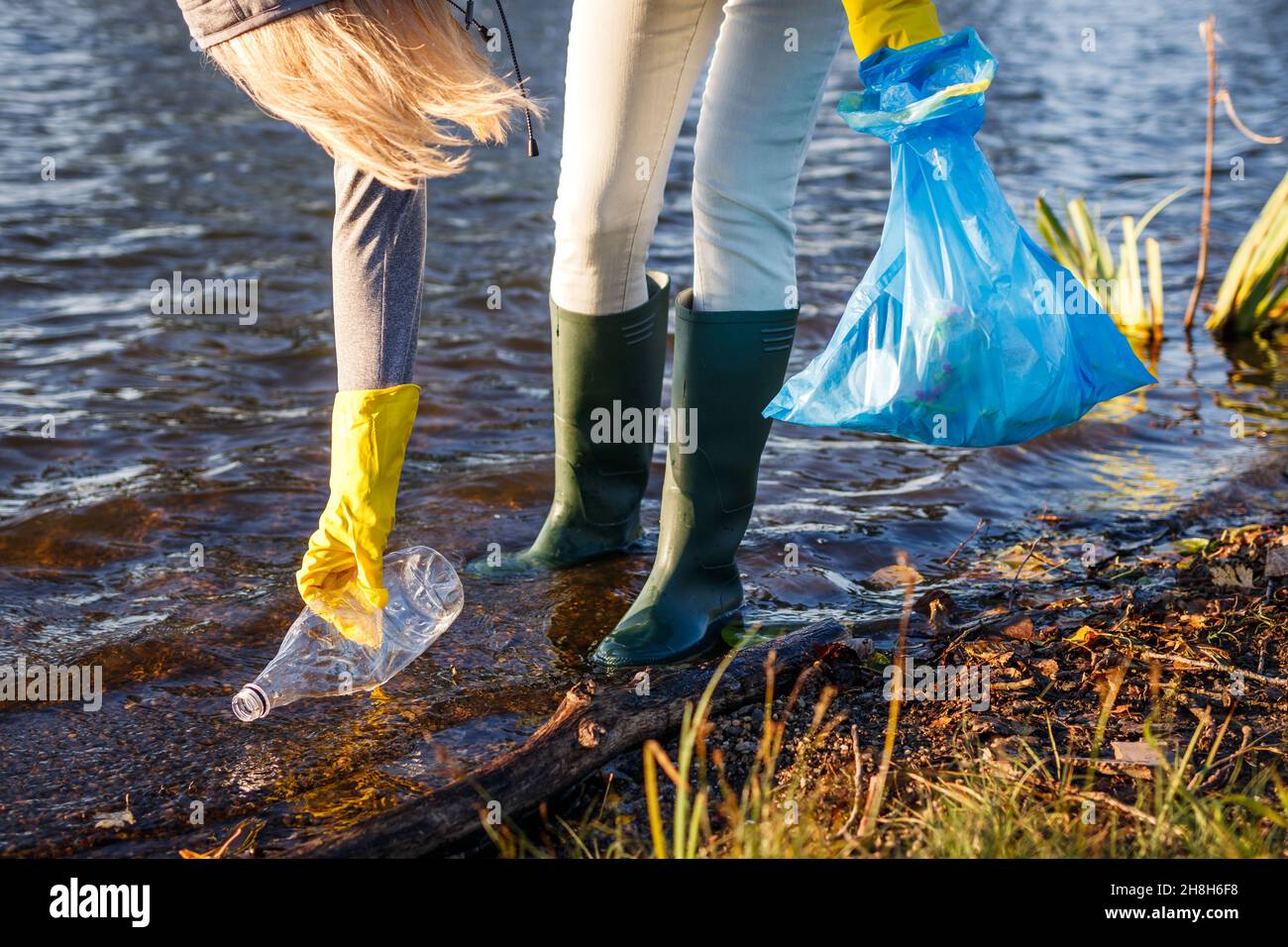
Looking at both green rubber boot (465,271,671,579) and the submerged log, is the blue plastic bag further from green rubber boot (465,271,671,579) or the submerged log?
green rubber boot (465,271,671,579)

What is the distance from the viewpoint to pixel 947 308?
2139 mm

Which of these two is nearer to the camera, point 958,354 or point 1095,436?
point 958,354

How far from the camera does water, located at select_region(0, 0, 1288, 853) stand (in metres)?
2.43

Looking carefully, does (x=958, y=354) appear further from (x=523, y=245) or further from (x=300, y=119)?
(x=523, y=245)

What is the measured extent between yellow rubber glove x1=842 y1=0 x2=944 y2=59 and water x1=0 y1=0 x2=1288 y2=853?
1329 millimetres

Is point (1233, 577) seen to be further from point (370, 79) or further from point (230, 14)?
point (230, 14)

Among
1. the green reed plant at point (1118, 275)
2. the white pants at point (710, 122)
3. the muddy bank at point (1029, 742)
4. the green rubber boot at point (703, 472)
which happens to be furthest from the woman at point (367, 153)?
the green reed plant at point (1118, 275)

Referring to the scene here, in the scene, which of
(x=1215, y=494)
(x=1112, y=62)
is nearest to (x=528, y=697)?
(x=1215, y=494)

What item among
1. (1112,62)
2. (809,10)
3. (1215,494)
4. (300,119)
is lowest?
(1215,494)

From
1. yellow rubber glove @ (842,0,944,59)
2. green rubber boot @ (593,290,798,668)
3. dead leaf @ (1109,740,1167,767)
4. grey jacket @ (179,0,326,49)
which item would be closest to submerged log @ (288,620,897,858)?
green rubber boot @ (593,290,798,668)

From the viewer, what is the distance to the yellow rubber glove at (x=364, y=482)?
2.32 metres

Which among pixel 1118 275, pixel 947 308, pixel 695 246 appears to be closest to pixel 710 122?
pixel 695 246
